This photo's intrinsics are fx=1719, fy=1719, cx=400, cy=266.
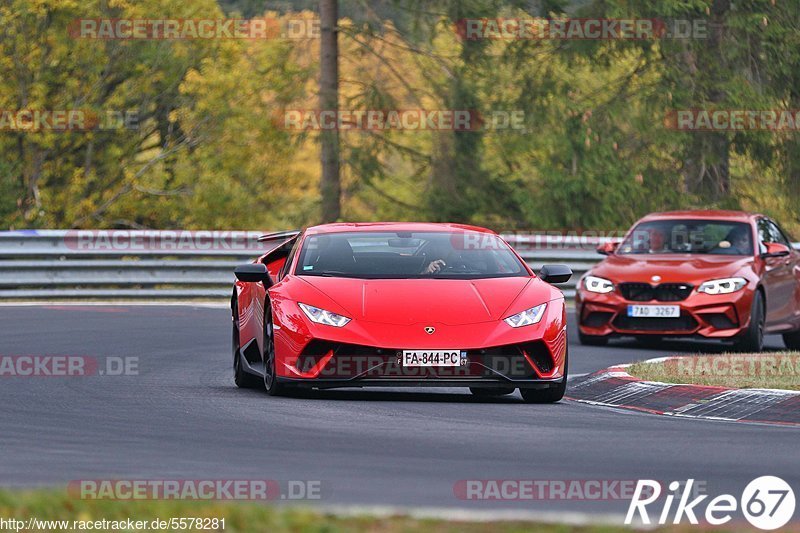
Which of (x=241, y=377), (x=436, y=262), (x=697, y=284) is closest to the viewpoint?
(x=436, y=262)

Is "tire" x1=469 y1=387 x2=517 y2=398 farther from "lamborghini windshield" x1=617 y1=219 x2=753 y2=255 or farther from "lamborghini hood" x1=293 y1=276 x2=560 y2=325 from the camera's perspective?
"lamborghini windshield" x1=617 y1=219 x2=753 y2=255

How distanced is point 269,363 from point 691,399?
3.00 meters

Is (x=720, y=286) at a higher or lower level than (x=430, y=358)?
lower

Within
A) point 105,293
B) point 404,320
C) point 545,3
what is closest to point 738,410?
point 404,320

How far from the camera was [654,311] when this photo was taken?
58.8 feet

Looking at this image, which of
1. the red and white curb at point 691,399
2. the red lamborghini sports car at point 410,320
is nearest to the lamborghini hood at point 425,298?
the red lamborghini sports car at point 410,320


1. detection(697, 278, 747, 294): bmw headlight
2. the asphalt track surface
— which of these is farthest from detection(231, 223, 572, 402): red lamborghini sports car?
detection(697, 278, 747, 294): bmw headlight

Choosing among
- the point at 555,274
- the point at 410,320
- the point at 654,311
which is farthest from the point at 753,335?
the point at 410,320

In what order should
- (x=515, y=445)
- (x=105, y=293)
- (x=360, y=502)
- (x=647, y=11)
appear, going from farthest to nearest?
(x=647, y=11)
(x=105, y=293)
(x=515, y=445)
(x=360, y=502)

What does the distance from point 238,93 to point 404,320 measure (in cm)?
3194

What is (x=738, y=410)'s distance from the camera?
37.9 ft

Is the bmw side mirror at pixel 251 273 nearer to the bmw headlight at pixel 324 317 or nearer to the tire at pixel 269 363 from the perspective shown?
the tire at pixel 269 363

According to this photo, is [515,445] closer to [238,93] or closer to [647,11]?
[647,11]

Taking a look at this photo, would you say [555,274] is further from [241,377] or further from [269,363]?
[241,377]
